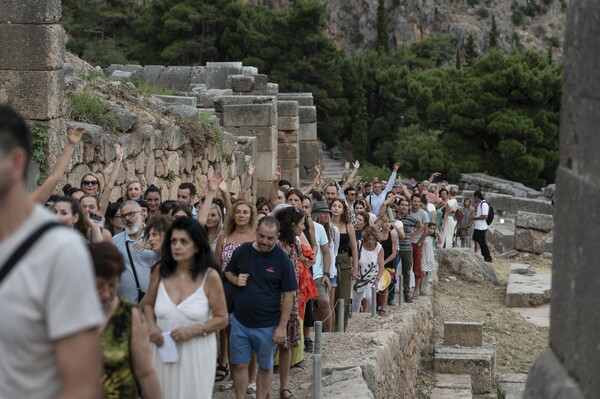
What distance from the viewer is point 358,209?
13.4 metres

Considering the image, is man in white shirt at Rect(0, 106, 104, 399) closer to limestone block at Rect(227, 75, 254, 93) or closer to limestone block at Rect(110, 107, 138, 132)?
limestone block at Rect(110, 107, 138, 132)

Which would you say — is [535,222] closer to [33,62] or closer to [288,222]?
[33,62]

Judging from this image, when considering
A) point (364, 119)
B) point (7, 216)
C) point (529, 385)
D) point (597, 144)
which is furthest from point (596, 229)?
point (364, 119)

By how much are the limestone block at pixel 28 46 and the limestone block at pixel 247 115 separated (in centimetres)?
1105

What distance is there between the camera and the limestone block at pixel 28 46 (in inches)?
409

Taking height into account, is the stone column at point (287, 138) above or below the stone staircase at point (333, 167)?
above

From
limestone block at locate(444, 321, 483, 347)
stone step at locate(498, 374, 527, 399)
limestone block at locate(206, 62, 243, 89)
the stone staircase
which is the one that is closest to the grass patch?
limestone block at locate(444, 321, 483, 347)

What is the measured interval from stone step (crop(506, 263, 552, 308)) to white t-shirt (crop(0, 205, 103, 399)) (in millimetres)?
15180

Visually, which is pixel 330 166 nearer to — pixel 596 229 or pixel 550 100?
pixel 550 100

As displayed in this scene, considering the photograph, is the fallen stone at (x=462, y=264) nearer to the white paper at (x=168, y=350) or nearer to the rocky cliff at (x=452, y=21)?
the white paper at (x=168, y=350)

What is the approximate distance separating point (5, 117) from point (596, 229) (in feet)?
6.35

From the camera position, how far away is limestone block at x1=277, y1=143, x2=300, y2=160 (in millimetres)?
24172

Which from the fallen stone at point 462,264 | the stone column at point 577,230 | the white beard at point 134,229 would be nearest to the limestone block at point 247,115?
the fallen stone at point 462,264

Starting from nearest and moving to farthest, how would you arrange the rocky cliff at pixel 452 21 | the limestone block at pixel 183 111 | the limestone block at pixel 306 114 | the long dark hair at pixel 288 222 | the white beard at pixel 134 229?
1. the white beard at pixel 134 229
2. the long dark hair at pixel 288 222
3. the limestone block at pixel 183 111
4. the limestone block at pixel 306 114
5. the rocky cliff at pixel 452 21
